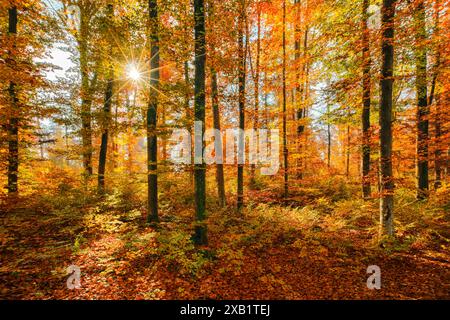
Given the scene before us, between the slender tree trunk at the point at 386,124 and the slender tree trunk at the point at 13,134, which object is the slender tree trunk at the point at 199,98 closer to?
the slender tree trunk at the point at 386,124

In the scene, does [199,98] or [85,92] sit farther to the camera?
[85,92]

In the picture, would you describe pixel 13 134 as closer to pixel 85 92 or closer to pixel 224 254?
pixel 85 92

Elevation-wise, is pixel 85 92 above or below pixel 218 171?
above

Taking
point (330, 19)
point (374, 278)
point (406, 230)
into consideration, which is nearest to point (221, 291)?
point (374, 278)

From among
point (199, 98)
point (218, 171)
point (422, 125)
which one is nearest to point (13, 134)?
point (199, 98)

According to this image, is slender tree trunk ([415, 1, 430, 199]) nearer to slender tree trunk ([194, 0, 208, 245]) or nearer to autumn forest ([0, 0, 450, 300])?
autumn forest ([0, 0, 450, 300])

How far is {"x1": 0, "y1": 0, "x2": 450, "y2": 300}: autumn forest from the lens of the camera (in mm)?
5480

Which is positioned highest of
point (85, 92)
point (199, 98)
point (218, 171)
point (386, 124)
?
point (85, 92)

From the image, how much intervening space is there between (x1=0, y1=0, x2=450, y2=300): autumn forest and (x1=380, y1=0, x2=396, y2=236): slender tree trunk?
48 mm

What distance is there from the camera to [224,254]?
6.61m

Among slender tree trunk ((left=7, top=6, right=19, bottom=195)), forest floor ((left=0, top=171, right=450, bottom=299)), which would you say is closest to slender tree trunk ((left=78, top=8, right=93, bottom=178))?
slender tree trunk ((left=7, top=6, right=19, bottom=195))

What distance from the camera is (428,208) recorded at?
28.3ft

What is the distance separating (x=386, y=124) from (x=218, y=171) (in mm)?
7683

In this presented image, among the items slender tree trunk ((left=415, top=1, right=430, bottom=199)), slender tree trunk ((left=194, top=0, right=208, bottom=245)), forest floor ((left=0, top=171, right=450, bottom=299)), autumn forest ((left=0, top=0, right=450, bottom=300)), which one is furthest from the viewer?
slender tree trunk ((left=415, top=1, right=430, bottom=199))
